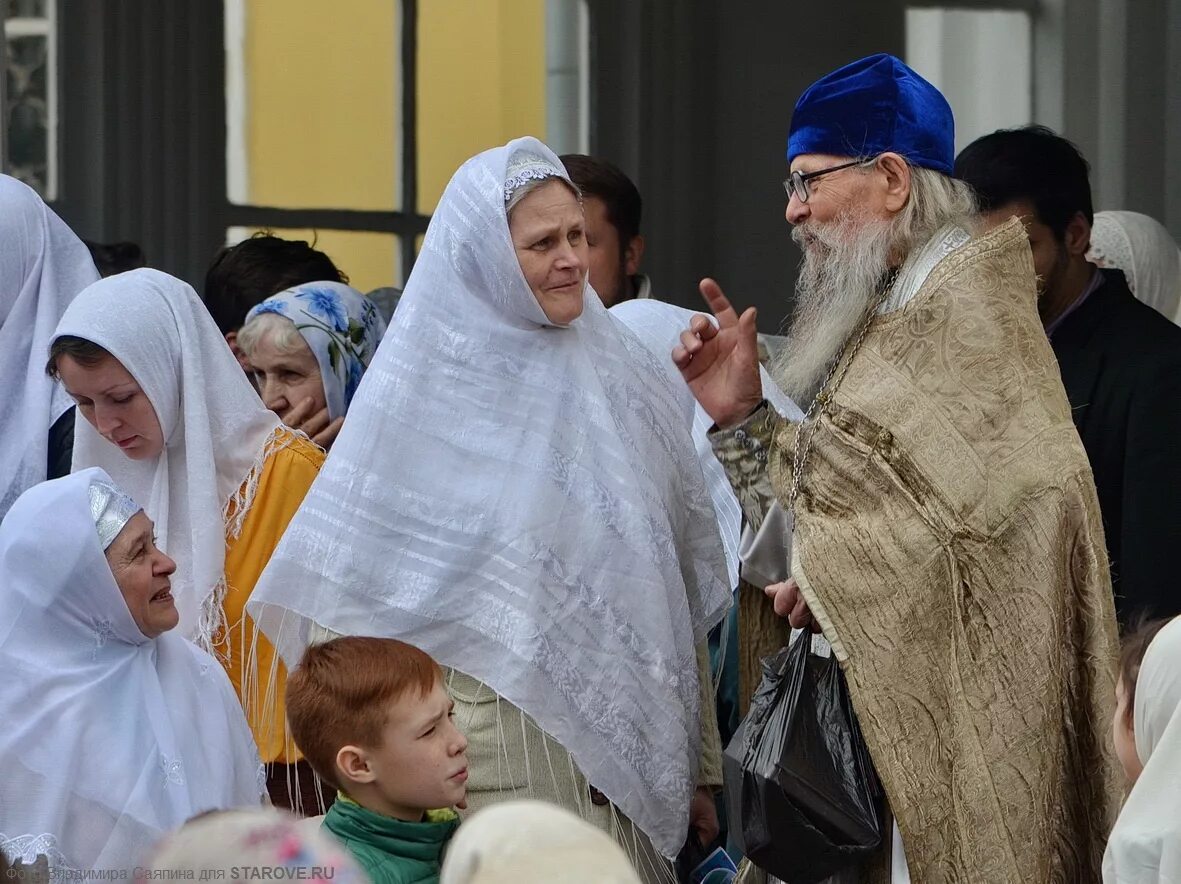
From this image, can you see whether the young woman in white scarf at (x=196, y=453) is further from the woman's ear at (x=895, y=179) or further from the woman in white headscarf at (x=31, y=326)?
the woman's ear at (x=895, y=179)

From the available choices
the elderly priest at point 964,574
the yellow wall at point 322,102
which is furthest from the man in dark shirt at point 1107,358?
the yellow wall at point 322,102

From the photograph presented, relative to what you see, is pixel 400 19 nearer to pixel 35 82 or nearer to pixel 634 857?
pixel 35 82

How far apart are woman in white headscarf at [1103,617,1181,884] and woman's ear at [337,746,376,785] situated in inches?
50.0

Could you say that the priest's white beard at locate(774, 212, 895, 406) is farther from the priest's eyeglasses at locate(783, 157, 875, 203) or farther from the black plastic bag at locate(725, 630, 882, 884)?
the black plastic bag at locate(725, 630, 882, 884)

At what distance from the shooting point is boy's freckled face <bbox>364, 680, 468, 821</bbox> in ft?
11.5

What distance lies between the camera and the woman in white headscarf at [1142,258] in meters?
5.57

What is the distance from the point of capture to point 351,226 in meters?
7.23

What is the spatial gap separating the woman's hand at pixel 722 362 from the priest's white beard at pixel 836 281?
10cm

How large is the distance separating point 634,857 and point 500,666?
44 cm

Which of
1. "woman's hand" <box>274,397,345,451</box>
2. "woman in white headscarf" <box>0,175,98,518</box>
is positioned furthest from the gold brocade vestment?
"woman in white headscarf" <box>0,175,98,518</box>

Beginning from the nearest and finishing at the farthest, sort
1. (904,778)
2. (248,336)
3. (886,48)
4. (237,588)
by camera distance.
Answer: (904,778), (237,588), (248,336), (886,48)

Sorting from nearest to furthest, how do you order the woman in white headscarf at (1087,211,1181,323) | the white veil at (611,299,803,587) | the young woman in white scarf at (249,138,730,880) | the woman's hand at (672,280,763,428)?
the young woman in white scarf at (249,138,730,880) < the woman's hand at (672,280,763,428) < the white veil at (611,299,803,587) < the woman in white headscarf at (1087,211,1181,323)

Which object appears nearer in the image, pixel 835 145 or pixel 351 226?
pixel 835 145

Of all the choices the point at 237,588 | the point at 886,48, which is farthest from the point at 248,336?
the point at 886,48
